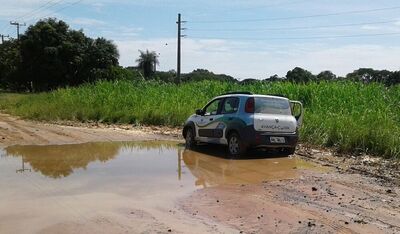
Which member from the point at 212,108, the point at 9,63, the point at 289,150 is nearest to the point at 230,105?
the point at 212,108

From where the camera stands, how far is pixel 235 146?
13.2 meters

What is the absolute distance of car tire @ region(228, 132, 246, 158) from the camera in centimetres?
1285

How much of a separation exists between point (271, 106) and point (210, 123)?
2.10 meters

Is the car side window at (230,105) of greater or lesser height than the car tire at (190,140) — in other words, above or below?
above

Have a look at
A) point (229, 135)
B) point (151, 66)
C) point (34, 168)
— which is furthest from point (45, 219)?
point (151, 66)

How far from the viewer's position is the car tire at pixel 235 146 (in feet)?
42.2

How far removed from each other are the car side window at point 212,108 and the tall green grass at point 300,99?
302 centimetres

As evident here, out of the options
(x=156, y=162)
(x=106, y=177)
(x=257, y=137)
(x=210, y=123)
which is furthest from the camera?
(x=210, y=123)

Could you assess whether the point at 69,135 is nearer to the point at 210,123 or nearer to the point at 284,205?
the point at 210,123

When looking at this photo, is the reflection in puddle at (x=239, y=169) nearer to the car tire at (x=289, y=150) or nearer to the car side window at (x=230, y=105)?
the car tire at (x=289, y=150)

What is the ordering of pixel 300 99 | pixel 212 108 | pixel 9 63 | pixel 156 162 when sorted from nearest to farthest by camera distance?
pixel 156 162, pixel 212 108, pixel 300 99, pixel 9 63

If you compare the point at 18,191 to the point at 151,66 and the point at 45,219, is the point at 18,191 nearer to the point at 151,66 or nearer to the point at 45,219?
the point at 45,219

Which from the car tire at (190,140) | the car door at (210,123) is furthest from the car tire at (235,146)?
the car tire at (190,140)

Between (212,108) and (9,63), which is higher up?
(9,63)
